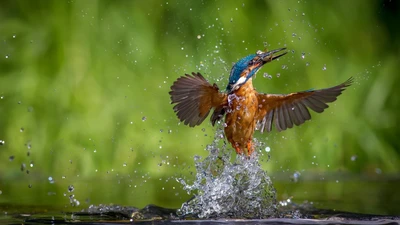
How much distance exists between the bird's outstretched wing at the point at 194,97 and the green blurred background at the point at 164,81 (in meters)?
2.25

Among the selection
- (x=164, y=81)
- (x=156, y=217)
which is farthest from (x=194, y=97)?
(x=164, y=81)

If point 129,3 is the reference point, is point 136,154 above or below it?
below

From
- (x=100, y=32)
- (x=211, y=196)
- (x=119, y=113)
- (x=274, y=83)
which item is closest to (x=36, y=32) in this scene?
(x=100, y=32)

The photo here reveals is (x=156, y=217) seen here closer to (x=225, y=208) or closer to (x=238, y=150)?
(x=225, y=208)

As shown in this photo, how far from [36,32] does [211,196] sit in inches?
131

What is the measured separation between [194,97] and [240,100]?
0.77 ft

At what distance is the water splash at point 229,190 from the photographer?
4180mm

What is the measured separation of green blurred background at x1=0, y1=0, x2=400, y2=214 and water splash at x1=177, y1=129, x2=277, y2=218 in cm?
196

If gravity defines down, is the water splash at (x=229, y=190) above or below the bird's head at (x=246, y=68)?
below

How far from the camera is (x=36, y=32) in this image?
7.08 m

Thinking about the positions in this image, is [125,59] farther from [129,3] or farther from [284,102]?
[284,102]

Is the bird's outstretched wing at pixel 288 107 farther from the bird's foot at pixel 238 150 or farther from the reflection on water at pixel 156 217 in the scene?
the reflection on water at pixel 156 217

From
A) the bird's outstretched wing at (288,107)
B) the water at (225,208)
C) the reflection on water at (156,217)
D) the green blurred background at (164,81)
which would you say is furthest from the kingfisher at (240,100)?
the green blurred background at (164,81)

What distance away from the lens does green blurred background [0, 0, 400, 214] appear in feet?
22.1
